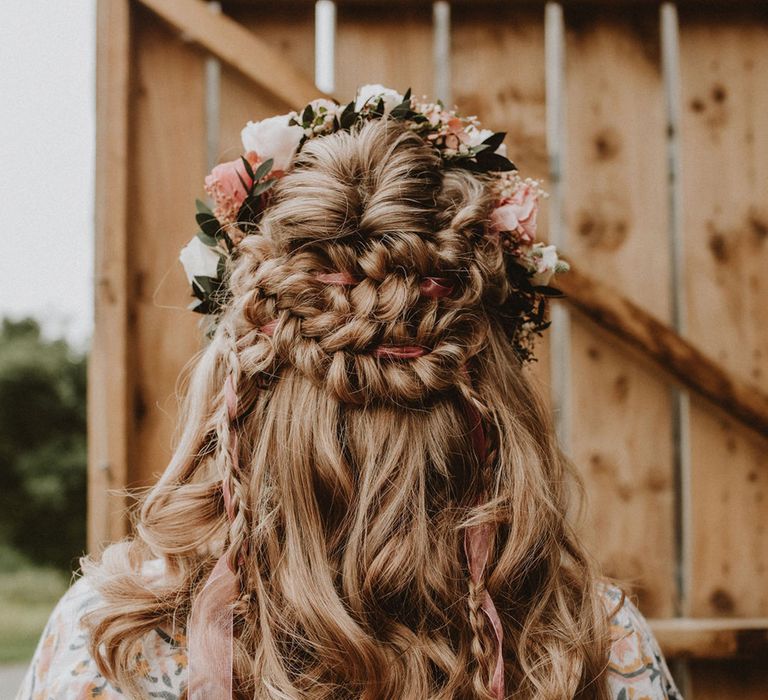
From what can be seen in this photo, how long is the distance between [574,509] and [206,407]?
3.61 feet

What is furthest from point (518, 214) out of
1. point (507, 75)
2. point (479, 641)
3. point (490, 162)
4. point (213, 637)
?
point (507, 75)

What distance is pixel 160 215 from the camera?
5.43 feet

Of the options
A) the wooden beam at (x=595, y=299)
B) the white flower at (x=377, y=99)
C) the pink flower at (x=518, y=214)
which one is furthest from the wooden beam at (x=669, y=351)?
the white flower at (x=377, y=99)

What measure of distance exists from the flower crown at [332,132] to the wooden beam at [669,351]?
1.70ft

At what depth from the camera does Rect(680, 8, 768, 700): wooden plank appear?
5.51 feet

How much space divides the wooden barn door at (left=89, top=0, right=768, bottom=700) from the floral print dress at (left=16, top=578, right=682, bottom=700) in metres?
0.64

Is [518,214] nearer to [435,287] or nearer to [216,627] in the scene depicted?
[435,287]

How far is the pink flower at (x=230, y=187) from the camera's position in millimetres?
1045

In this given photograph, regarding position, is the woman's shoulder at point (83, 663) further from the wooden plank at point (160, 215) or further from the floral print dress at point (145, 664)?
the wooden plank at point (160, 215)

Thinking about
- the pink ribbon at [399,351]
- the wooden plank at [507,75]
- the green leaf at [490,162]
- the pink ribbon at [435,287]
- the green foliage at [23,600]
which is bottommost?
the green foliage at [23,600]

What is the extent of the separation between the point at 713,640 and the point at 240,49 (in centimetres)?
162

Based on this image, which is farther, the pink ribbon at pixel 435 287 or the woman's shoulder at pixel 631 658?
the woman's shoulder at pixel 631 658

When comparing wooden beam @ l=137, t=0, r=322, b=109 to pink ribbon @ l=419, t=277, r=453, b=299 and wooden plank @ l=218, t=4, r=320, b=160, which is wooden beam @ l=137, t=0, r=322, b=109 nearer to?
wooden plank @ l=218, t=4, r=320, b=160

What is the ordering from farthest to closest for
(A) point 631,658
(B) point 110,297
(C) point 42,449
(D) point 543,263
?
(C) point 42,449, (B) point 110,297, (D) point 543,263, (A) point 631,658
